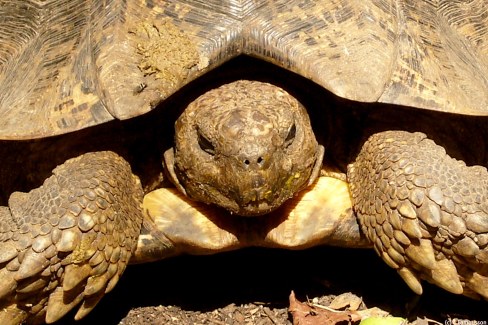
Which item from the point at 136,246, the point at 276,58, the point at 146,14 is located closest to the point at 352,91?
the point at 276,58

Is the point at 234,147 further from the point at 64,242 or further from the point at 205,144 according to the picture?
the point at 64,242

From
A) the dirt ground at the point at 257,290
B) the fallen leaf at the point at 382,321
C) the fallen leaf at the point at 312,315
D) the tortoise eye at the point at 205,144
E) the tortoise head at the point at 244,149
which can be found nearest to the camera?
the tortoise head at the point at 244,149

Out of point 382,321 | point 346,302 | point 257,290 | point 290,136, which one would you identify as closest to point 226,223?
point 257,290

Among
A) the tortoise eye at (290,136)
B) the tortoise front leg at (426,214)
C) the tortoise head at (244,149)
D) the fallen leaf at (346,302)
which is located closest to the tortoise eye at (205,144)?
the tortoise head at (244,149)

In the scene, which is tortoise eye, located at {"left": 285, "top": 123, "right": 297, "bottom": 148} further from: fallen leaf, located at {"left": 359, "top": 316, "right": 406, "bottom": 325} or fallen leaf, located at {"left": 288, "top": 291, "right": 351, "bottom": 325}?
fallen leaf, located at {"left": 359, "top": 316, "right": 406, "bottom": 325}

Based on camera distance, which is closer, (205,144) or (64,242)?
(64,242)

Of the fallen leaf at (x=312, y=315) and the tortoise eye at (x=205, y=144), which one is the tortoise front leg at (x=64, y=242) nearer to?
the tortoise eye at (x=205, y=144)

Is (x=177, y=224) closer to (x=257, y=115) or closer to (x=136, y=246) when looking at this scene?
(x=136, y=246)
